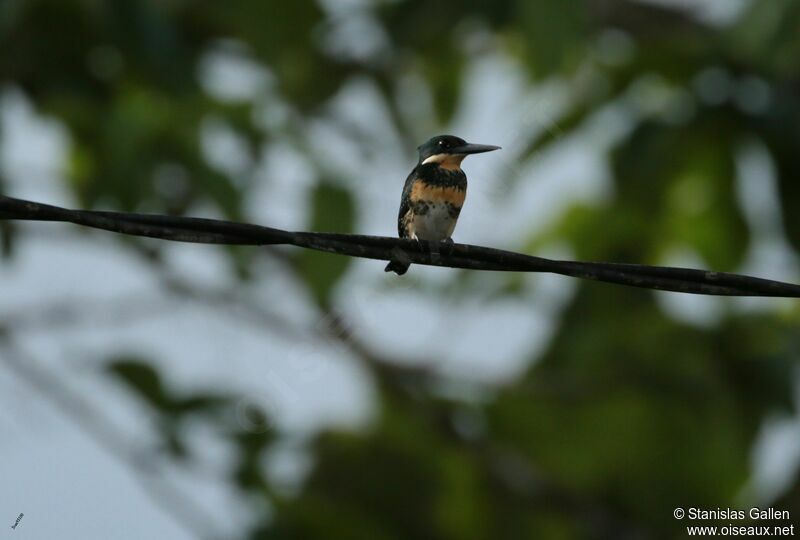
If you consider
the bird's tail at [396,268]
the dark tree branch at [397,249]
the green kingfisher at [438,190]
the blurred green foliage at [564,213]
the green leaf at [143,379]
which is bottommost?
the dark tree branch at [397,249]

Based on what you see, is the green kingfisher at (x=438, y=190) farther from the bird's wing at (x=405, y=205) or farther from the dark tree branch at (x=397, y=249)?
the dark tree branch at (x=397, y=249)

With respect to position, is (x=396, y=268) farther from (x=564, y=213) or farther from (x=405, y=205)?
(x=564, y=213)

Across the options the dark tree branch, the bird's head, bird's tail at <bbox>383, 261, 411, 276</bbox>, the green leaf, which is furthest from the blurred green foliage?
the dark tree branch

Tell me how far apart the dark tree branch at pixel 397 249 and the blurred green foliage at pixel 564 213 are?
2.29 metres

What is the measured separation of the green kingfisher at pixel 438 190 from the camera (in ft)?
16.9

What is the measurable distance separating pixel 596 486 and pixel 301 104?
4598 mm

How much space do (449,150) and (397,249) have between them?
166 centimetres

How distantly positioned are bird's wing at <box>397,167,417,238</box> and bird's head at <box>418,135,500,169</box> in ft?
0.34

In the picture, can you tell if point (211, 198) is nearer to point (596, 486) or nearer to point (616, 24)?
point (616, 24)

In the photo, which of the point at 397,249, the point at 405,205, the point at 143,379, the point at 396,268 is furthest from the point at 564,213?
the point at 397,249

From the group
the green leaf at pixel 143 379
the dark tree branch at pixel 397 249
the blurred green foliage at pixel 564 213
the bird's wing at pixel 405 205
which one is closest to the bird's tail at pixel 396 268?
the dark tree branch at pixel 397 249

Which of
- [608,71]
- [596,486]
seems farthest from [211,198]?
[596,486]

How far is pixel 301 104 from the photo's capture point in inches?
354

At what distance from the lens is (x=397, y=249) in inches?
140
